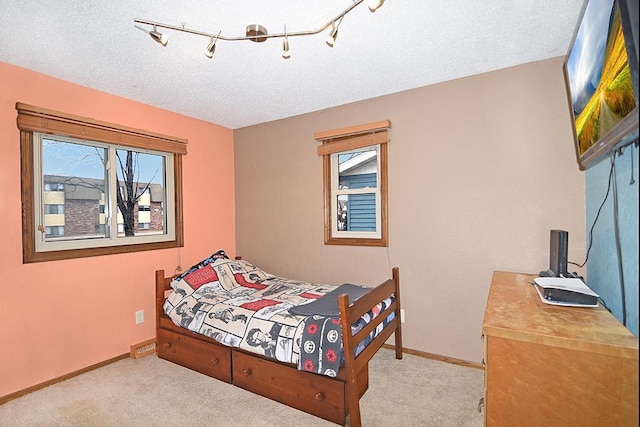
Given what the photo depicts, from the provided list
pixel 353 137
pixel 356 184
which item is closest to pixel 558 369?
pixel 356 184

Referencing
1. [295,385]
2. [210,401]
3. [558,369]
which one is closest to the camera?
[558,369]

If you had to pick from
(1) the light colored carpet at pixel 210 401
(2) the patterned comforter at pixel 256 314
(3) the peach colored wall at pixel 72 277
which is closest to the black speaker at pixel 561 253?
(1) the light colored carpet at pixel 210 401

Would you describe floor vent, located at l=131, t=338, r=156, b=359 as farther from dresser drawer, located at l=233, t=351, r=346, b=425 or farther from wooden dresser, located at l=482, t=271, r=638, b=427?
wooden dresser, located at l=482, t=271, r=638, b=427

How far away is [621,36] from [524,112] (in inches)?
61.5

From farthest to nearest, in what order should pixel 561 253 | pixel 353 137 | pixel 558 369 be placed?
1. pixel 353 137
2. pixel 561 253
3. pixel 558 369

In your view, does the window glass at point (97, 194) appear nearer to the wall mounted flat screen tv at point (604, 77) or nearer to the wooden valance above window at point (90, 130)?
the wooden valance above window at point (90, 130)

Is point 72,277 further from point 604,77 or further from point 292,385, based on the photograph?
point 604,77

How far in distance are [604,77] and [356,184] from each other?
223 cm

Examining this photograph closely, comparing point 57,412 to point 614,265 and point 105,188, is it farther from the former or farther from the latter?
point 614,265

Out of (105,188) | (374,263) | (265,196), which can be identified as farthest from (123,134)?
(374,263)

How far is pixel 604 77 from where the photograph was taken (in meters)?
1.19

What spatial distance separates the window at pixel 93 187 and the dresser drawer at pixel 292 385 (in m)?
1.68

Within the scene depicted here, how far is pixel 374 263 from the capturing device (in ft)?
10.1

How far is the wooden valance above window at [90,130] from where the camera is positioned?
2.35 metres
